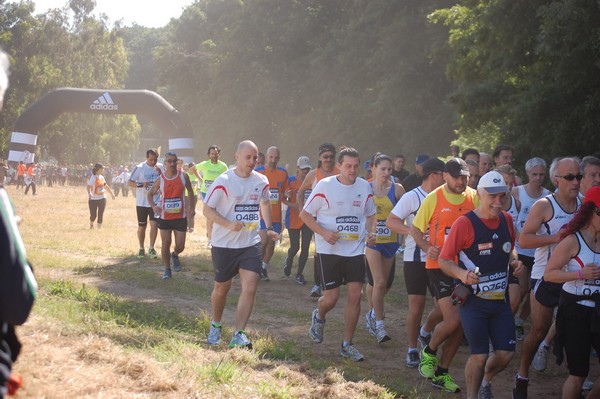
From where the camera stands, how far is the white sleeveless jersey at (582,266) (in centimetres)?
634

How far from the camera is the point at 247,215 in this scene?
9016mm

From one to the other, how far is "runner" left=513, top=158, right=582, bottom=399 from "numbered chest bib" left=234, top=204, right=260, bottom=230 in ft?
9.36

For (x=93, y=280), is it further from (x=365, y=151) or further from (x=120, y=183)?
(x=120, y=183)

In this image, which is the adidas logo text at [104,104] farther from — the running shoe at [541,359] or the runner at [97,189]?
the running shoe at [541,359]

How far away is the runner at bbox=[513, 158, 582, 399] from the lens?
755 cm

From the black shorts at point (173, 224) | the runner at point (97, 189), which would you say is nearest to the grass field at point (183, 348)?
the black shorts at point (173, 224)

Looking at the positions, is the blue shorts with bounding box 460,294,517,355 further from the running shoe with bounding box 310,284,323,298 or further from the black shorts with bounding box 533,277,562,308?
the running shoe with bounding box 310,284,323,298

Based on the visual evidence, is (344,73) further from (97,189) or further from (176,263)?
(176,263)

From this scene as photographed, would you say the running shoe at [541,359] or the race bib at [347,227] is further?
the race bib at [347,227]

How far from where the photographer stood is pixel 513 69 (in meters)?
17.6

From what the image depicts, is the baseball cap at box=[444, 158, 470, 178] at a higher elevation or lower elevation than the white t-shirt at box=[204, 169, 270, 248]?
higher

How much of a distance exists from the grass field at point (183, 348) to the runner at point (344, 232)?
1.90 ft

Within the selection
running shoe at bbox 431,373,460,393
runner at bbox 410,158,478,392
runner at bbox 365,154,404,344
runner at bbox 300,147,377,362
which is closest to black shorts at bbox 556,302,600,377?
runner at bbox 410,158,478,392

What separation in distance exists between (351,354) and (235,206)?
6.55 ft
